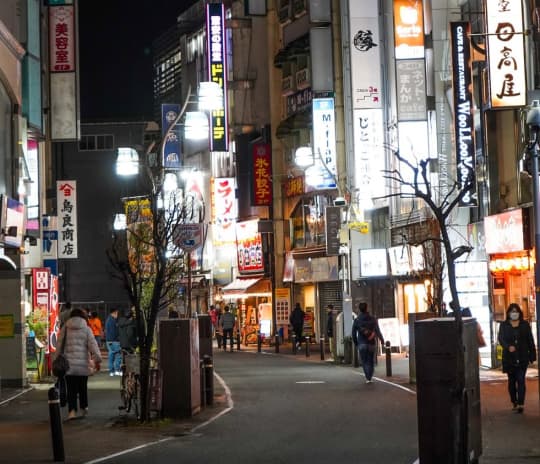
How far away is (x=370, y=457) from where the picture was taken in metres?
14.7

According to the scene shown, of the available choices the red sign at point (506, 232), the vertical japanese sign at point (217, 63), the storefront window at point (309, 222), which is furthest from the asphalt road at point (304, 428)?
the vertical japanese sign at point (217, 63)

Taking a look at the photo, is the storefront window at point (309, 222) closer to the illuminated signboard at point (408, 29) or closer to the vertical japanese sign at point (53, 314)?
the illuminated signboard at point (408, 29)

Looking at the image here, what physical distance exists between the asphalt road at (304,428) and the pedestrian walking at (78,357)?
2522mm

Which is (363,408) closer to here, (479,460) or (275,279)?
(479,460)

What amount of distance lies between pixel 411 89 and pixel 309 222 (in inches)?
691

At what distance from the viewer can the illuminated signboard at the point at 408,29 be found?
124 feet

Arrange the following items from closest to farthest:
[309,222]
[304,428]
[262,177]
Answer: [304,428] < [309,222] < [262,177]

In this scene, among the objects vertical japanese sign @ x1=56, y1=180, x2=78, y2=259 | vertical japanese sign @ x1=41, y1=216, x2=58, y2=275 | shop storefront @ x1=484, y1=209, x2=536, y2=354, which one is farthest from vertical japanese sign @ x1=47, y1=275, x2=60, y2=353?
shop storefront @ x1=484, y1=209, x2=536, y2=354

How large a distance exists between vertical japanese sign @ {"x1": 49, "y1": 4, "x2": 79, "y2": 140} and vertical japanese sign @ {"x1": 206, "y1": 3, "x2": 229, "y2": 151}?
1940cm

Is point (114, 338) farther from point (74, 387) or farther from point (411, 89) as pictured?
point (74, 387)

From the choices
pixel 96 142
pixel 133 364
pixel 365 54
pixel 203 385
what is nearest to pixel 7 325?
pixel 203 385

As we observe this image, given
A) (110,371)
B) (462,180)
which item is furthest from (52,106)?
(462,180)

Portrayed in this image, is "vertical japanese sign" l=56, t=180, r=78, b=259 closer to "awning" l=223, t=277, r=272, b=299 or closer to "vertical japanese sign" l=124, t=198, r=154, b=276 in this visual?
"vertical japanese sign" l=124, t=198, r=154, b=276

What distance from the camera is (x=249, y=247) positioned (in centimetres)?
5984
